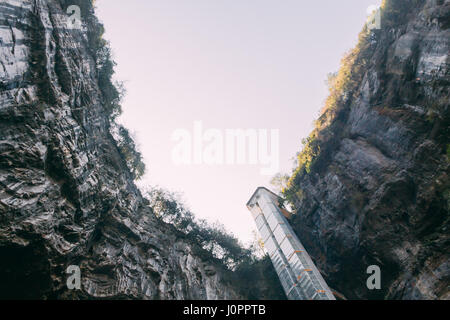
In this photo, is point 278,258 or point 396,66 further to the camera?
point 278,258

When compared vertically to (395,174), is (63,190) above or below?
below

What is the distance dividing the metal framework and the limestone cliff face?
6061mm

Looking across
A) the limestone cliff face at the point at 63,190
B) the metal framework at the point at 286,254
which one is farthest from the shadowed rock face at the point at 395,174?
the limestone cliff face at the point at 63,190

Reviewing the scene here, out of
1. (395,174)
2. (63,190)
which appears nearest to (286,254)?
(395,174)

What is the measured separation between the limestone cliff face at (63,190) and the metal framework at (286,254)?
606 centimetres

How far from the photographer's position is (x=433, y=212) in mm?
17125

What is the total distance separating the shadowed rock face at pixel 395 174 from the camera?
55.7 ft

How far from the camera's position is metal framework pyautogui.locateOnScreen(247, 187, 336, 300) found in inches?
959

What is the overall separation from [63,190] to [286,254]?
907 inches

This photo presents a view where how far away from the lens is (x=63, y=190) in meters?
16.9

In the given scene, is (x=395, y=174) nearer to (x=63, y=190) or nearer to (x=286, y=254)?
(x=286, y=254)
